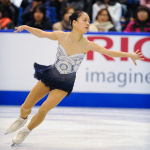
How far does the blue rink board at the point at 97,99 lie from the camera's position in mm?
6910

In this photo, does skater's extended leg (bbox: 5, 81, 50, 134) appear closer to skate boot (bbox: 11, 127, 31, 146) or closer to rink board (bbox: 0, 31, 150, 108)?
skate boot (bbox: 11, 127, 31, 146)

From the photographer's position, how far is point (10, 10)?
8430 millimetres

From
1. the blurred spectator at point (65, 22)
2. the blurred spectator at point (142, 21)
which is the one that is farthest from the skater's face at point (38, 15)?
the blurred spectator at point (142, 21)

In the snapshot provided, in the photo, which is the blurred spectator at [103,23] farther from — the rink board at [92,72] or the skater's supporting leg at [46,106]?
the skater's supporting leg at [46,106]

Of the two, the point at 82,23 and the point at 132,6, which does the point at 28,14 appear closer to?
the point at 132,6

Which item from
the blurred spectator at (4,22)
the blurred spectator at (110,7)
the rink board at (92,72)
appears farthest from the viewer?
the blurred spectator at (110,7)

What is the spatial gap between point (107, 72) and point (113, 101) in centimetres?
49

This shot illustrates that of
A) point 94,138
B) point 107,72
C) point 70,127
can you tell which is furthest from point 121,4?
point 94,138

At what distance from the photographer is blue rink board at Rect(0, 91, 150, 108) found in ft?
22.7

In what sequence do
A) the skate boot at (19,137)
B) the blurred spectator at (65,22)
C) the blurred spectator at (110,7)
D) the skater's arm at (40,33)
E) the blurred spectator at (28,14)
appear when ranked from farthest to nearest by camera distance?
the blurred spectator at (28,14) → the blurred spectator at (110,7) → the blurred spectator at (65,22) → the skater's arm at (40,33) → the skate boot at (19,137)

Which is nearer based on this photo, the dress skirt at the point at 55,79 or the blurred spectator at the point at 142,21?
the dress skirt at the point at 55,79

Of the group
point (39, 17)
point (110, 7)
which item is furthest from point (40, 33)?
point (110, 7)

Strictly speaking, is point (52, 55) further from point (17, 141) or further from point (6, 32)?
point (17, 141)

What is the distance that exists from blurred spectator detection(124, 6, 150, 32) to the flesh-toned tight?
378 cm
